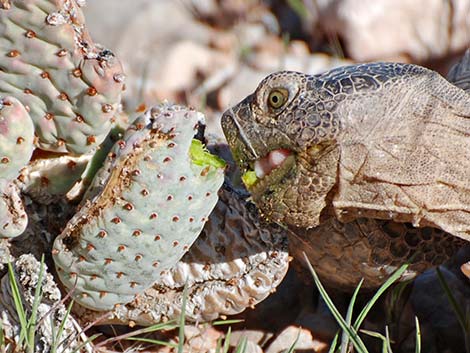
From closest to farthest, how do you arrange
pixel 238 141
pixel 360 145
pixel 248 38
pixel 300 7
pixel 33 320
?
pixel 33 320
pixel 360 145
pixel 238 141
pixel 300 7
pixel 248 38

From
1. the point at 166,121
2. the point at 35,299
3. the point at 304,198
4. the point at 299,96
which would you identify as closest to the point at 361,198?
the point at 304,198

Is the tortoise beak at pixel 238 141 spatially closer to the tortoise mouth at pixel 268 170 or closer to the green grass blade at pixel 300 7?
the tortoise mouth at pixel 268 170

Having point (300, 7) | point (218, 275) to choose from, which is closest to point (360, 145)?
point (218, 275)

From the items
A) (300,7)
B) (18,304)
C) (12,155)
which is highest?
(12,155)

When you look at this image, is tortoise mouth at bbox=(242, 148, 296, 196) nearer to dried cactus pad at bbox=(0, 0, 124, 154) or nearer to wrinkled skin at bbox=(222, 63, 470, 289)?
wrinkled skin at bbox=(222, 63, 470, 289)

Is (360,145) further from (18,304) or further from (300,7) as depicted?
(300,7)

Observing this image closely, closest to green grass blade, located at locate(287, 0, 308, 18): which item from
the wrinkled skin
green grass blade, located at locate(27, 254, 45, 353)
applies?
the wrinkled skin

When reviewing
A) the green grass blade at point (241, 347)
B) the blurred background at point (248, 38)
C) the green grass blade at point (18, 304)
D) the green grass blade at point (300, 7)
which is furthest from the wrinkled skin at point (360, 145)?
the green grass blade at point (300, 7)
